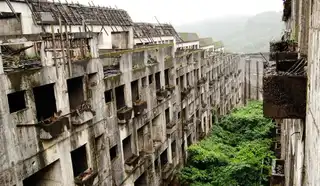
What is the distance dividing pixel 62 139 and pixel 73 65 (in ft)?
11.1

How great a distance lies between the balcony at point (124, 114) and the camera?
18.8 meters

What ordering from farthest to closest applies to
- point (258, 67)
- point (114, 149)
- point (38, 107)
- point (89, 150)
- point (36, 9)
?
point (258, 67), point (36, 9), point (114, 149), point (89, 150), point (38, 107)

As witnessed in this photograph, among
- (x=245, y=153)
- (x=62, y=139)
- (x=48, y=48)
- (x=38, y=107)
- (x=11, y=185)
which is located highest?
(x=48, y=48)

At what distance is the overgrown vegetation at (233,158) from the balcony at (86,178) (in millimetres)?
11805

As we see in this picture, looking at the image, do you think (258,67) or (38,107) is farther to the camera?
(258,67)

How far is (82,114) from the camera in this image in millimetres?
14961

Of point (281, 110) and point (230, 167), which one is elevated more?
point (281, 110)

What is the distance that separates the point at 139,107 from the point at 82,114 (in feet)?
19.8

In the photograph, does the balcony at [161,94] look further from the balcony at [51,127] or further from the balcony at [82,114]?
the balcony at [51,127]

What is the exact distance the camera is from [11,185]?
11.5 meters

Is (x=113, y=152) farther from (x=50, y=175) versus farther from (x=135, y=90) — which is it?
(x=50, y=175)

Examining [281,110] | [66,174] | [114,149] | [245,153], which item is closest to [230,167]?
[245,153]

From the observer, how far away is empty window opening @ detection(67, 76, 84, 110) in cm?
1602

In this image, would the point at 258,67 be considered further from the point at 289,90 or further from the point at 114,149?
the point at 289,90
